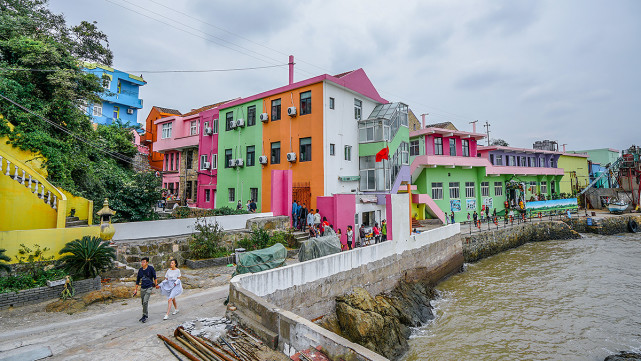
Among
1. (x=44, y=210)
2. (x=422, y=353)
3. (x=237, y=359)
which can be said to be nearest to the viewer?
(x=237, y=359)

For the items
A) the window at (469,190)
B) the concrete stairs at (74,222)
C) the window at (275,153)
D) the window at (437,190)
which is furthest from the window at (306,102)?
the window at (469,190)

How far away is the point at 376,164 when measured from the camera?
21.2 m

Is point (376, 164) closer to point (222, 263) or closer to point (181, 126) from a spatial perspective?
point (222, 263)

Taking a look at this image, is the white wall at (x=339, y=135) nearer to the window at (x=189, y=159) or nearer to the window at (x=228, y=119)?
the window at (x=228, y=119)

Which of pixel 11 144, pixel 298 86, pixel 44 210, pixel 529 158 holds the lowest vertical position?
pixel 44 210

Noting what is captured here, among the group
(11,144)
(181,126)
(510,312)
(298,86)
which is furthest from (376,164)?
(181,126)

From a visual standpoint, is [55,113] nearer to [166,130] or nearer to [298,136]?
[298,136]

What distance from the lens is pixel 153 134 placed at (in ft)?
120

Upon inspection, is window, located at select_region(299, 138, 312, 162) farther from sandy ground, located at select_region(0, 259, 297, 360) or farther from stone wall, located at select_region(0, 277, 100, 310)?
stone wall, located at select_region(0, 277, 100, 310)

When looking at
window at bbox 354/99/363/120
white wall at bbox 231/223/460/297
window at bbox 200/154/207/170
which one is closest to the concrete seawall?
white wall at bbox 231/223/460/297

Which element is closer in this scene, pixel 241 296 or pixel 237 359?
pixel 237 359

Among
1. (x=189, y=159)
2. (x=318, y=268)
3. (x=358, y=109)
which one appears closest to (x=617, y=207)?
(x=358, y=109)

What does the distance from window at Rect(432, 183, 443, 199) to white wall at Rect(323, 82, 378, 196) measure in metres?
9.78

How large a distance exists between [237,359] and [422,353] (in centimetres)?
719
